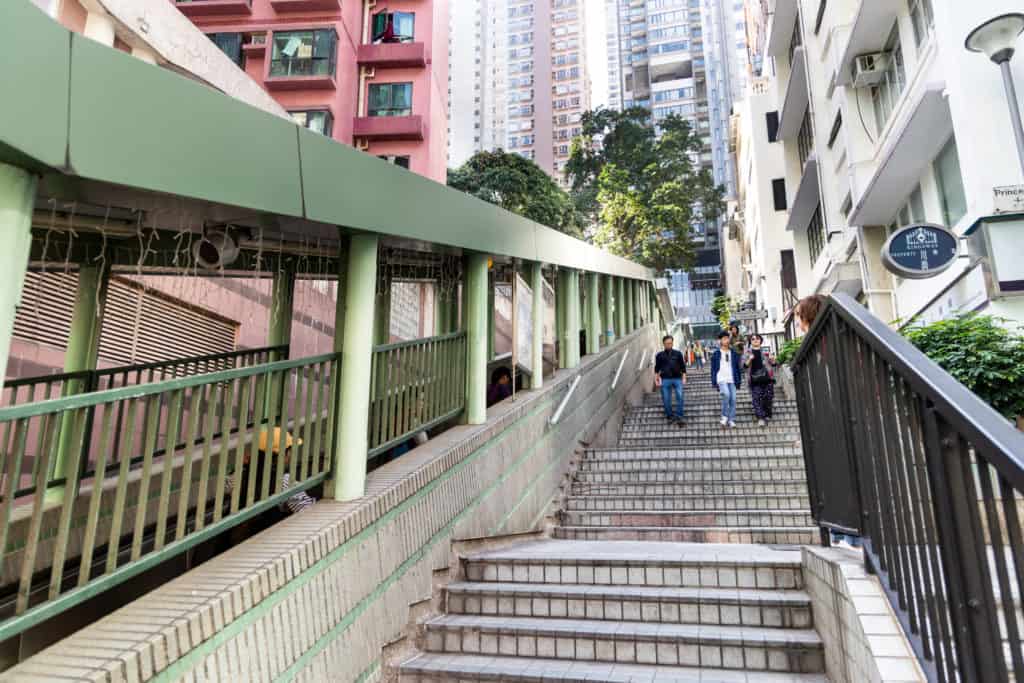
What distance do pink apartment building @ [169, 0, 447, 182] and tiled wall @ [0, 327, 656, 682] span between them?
671 inches

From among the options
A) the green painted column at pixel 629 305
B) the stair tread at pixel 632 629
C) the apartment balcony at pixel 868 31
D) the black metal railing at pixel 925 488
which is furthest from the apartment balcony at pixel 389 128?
the black metal railing at pixel 925 488

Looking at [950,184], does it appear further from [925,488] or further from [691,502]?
[925,488]

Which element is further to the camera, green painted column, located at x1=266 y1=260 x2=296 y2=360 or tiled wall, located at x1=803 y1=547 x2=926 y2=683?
green painted column, located at x1=266 y1=260 x2=296 y2=360

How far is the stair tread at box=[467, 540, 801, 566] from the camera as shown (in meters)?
3.49

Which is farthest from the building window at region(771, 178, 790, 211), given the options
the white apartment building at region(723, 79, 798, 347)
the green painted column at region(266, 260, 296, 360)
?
the green painted column at region(266, 260, 296, 360)

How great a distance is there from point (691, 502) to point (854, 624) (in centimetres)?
315

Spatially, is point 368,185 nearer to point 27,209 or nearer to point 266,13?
point 27,209

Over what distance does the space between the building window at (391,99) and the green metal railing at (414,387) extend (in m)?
19.1

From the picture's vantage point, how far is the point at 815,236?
56.3 ft

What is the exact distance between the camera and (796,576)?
10.8 ft

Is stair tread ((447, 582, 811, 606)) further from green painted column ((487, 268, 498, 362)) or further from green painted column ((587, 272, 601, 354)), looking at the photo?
green painted column ((587, 272, 601, 354))

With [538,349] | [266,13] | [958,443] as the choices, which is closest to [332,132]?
[266,13]

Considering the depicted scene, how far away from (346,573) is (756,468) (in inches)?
174

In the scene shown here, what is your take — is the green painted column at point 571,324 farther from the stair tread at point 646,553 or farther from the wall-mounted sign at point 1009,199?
the wall-mounted sign at point 1009,199
